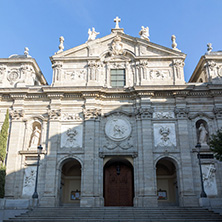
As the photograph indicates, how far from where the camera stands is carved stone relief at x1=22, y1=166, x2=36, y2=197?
23.4 metres

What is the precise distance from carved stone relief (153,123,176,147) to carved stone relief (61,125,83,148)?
649 centimetres

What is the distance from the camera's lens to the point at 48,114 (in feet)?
83.6

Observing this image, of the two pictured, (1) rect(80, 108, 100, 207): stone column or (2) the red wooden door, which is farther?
(2) the red wooden door

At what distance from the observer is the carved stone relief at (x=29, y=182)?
23391 millimetres

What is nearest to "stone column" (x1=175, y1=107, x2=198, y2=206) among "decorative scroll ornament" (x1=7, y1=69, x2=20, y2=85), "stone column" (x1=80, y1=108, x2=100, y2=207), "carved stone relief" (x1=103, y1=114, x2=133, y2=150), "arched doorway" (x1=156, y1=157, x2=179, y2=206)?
"arched doorway" (x1=156, y1=157, x2=179, y2=206)

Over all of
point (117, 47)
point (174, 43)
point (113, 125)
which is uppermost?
point (174, 43)

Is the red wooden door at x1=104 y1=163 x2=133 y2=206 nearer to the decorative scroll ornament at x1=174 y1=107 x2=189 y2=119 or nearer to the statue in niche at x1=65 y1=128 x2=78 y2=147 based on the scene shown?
the statue in niche at x1=65 y1=128 x2=78 y2=147

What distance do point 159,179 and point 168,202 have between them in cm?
215

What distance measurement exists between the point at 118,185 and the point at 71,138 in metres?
5.73

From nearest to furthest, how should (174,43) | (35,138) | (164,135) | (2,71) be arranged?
(164,135) → (35,138) → (2,71) → (174,43)

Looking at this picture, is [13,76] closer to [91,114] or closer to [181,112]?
[91,114]

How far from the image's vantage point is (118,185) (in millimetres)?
24922

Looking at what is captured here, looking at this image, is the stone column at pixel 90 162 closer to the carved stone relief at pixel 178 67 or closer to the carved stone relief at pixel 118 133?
the carved stone relief at pixel 118 133

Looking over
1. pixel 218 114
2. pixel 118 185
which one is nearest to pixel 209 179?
pixel 218 114
